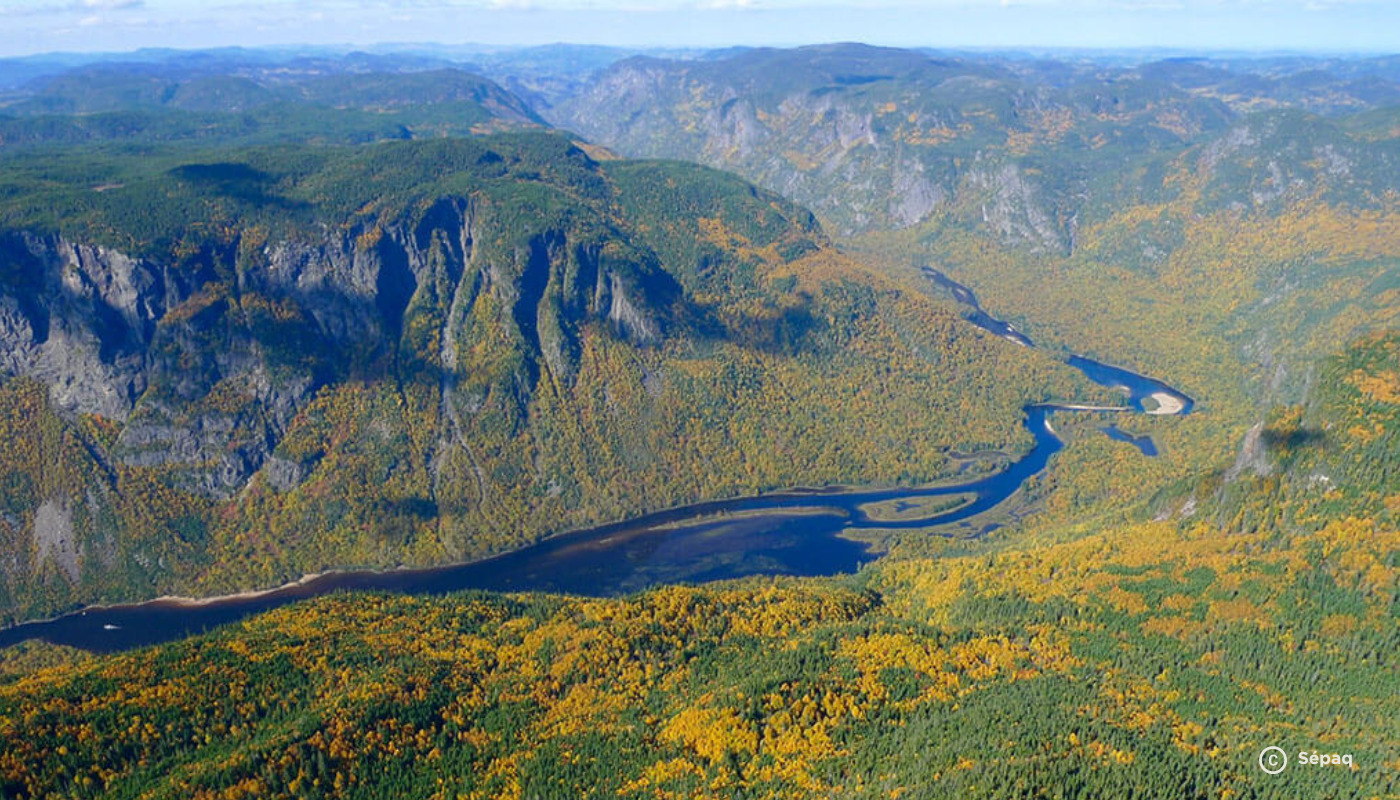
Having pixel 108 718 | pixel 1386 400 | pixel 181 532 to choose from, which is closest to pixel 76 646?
pixel 181 532

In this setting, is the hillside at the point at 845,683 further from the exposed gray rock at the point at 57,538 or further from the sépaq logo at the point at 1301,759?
the exposed gray rock at the point at 57,538

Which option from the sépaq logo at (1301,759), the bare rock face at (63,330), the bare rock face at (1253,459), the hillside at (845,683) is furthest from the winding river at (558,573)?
the sépaq logo at (1301,759)

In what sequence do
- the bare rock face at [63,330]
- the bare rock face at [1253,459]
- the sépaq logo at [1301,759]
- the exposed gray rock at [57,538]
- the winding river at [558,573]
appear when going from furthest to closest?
the bare rock face at [63,330] → the exposed gray rock at [57,538] → the winding river at [558,573] → the bare rock face at [1253,459] → the sépaq logo at [1301,759]

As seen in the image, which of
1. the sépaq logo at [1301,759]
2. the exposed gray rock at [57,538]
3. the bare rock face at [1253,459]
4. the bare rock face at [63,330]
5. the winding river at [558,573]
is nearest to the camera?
the sépaq logo at [1301,759]

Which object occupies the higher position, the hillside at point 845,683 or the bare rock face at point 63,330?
the bare rock face at point 63,330

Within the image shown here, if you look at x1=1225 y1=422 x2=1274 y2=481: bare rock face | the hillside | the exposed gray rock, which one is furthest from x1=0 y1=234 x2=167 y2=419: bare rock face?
x1=1225 y1=422 x2=1274 y2=481: bare rock face

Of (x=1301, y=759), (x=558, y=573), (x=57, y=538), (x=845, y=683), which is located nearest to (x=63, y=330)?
(x=57, y=538)

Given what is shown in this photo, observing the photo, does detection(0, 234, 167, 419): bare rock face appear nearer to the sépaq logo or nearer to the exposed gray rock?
the exposed gray rock

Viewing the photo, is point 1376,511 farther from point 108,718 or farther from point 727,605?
point 108,718
